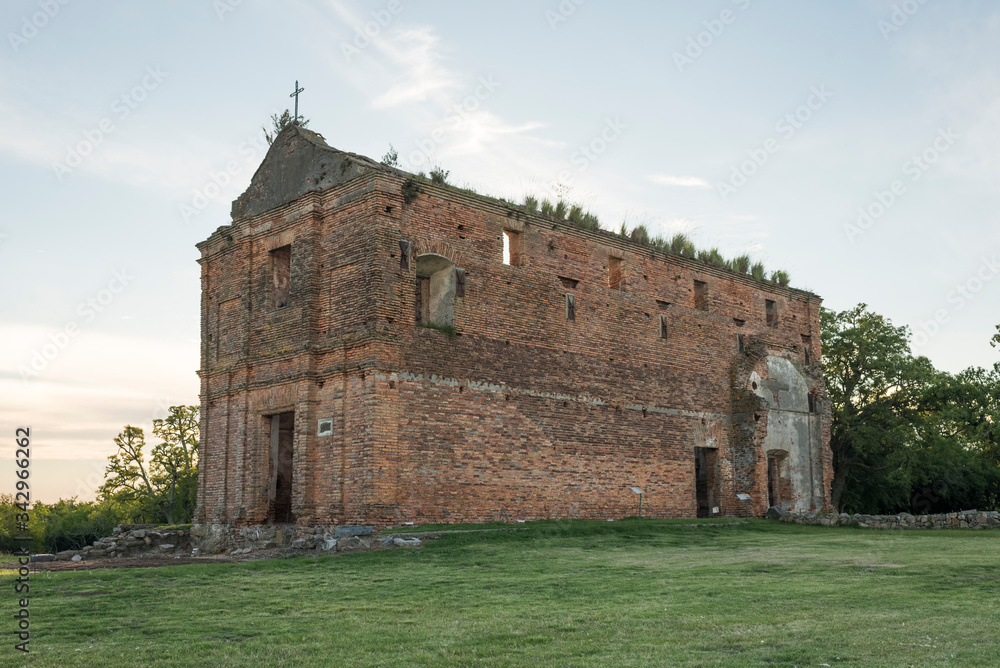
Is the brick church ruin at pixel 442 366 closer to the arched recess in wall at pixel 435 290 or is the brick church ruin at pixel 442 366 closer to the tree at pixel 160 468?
the arched recess in wall at pixel 435 290

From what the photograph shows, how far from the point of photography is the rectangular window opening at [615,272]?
23344mm

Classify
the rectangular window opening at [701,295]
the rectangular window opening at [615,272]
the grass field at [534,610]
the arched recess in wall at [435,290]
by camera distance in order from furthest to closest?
the rectangular window opening at [701,295]
the rectangular window opening at [615,272]
the arched recess in wall at [435,290]
the grass field at [534,610]

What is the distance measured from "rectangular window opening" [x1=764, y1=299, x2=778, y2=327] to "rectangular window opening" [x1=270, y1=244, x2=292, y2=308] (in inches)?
574

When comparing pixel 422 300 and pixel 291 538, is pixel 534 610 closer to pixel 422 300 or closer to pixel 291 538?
pixel 291 538

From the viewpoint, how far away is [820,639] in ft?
24.5

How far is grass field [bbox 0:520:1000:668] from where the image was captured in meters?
7.09

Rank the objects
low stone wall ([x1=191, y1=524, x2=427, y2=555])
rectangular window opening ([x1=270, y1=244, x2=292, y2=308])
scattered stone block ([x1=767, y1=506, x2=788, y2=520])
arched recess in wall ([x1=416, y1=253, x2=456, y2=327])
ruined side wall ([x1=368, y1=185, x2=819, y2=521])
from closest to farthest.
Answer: low stone wall ([x1=191, y1=524, x2=427, y2=555]) → ruined side wall ([x1=368, y1=185, x2=819, y2=521]) → arched recess in wall ([x1=416, y1=253, x2=456, y2=327]) → rectangular window opening ([x1=270, y1=244, x2=292, y2=308]) → scattered stone block ([x1=767, y1=506, x2=788, y2=520])

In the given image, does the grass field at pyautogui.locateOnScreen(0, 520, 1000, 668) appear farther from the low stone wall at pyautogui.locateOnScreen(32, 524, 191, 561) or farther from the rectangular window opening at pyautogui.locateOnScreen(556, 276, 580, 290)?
the rectangular window opening at pyautogui.locateOnScreen(556, 276, 580, 290)

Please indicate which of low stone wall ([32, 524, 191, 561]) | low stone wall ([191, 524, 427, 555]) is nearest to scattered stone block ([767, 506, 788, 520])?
low stone wall ([191, 524, 427, 555])

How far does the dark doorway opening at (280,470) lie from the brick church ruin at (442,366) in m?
0.05

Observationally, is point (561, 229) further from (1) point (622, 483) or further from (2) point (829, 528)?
(2) point (829, 528)

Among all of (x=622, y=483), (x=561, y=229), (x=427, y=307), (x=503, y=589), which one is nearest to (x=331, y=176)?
(x=427, y=307)

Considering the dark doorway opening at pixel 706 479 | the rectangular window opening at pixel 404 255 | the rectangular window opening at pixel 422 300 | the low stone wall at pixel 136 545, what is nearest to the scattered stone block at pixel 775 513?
the dark doorway opening at pixel 706 479

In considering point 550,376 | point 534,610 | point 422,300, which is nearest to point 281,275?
point 422,300
